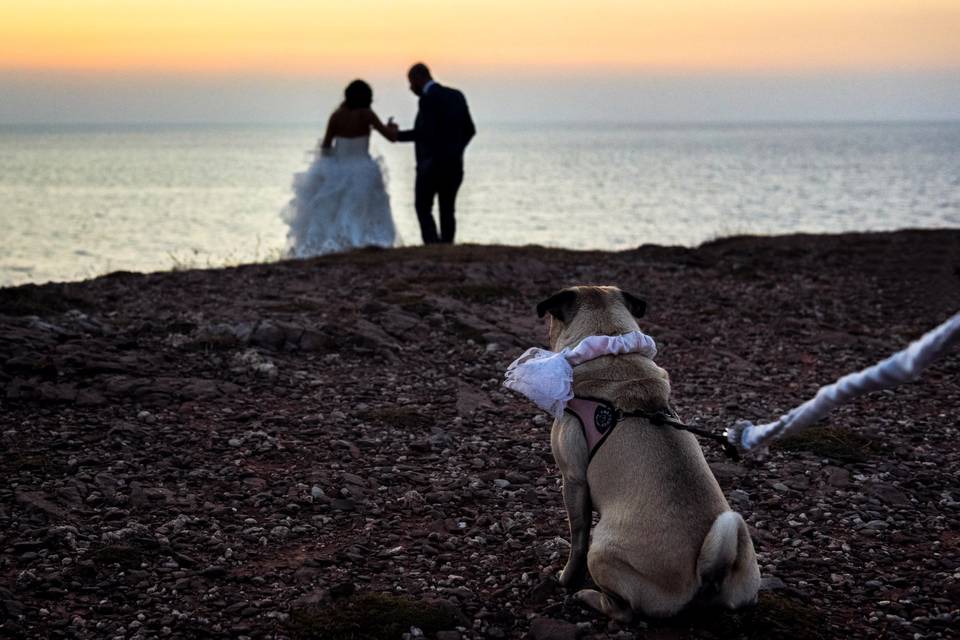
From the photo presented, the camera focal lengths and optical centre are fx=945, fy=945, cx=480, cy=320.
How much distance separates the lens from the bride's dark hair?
1841 cm

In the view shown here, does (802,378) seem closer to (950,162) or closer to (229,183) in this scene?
(229,183)

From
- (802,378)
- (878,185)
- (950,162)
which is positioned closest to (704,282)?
(802,378)

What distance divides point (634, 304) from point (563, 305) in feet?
1.62

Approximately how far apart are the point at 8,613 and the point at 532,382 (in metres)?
3.10

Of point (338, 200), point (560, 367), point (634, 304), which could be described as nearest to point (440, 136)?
point (338, 200)

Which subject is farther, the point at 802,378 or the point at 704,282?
the point at 704,282

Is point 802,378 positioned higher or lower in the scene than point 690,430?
lower

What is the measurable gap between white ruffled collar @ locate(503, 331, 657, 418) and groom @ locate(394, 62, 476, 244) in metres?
12.6

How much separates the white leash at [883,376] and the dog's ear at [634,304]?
4.92 feet

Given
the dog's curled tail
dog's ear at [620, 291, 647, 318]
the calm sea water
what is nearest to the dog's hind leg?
the dog's curled tail

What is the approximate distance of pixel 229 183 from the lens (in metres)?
65.3

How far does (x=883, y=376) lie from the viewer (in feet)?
12.7

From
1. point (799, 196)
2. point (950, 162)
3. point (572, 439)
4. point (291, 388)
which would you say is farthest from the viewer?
point (950, 162)

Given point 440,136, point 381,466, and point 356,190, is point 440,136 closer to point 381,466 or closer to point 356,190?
point 356,190
